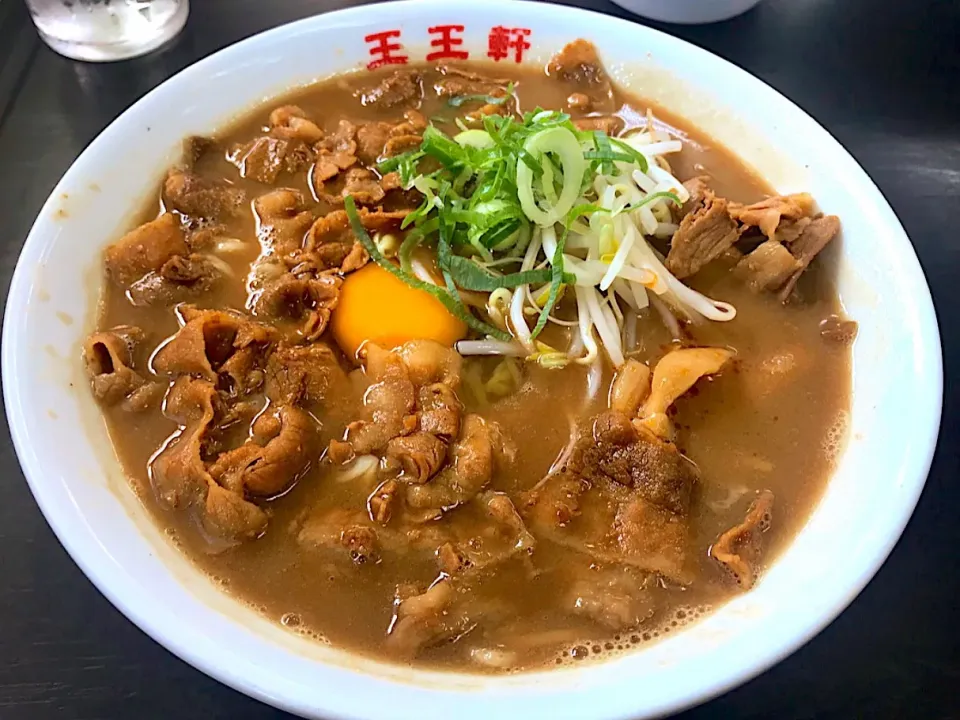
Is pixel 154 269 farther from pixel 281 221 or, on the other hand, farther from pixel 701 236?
pixel 701 236

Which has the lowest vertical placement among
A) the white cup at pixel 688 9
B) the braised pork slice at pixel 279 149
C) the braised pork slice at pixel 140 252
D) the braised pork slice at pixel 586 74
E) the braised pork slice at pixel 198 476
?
the braised pork slice at pixel 198 476

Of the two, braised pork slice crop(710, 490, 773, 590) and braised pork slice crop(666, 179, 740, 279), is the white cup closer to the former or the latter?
braised pork slice crop(666, 179, 740, 279)

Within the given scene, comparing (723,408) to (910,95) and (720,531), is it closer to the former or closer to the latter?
(720,531)

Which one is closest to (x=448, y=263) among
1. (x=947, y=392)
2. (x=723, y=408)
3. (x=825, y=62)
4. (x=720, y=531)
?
(x=723, y=408)

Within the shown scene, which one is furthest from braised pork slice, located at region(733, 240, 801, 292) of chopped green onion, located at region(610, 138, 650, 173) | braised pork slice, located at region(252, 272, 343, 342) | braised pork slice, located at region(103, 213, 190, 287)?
braised pork slice, located at region(103, 213, 190, 287)

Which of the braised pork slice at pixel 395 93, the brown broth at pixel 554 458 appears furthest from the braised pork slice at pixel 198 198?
the braised pork slice at pixel 395 93

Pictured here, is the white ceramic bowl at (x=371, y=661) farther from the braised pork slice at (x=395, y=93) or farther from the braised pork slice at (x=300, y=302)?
the braised pork slice at (x=300, y=302)
